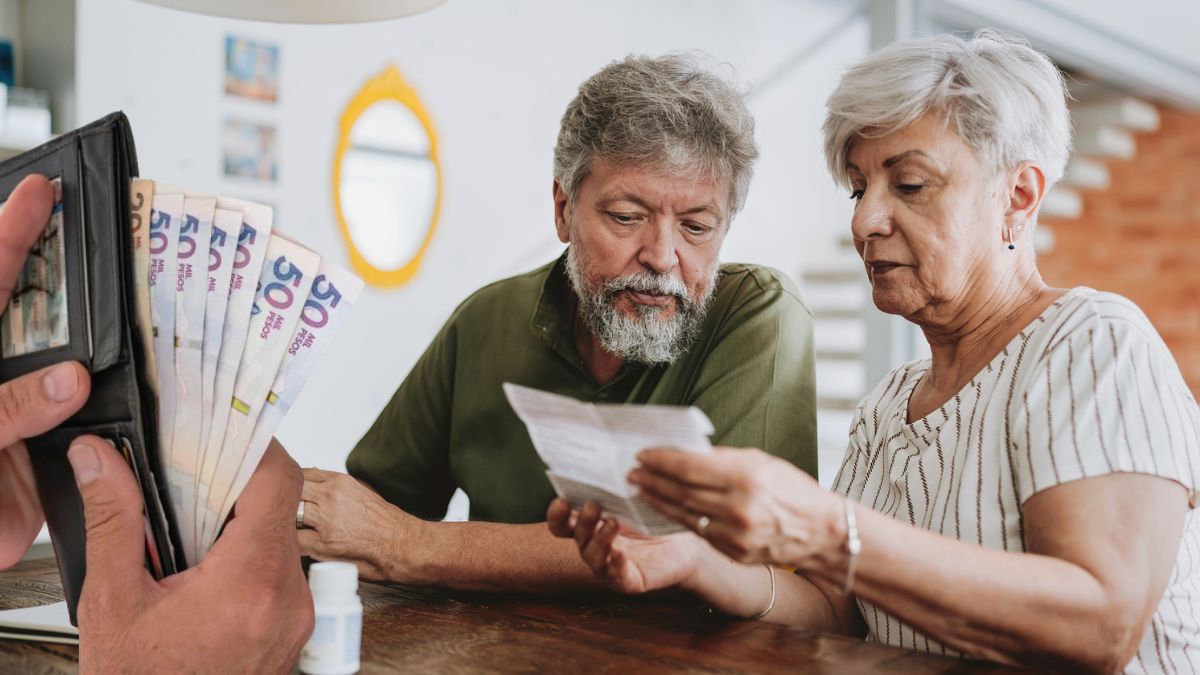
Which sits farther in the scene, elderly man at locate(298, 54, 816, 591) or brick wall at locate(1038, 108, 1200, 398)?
brick wall at locate(1038, 108, 1200, 398)

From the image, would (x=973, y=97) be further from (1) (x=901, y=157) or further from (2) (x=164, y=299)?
(2) (x=164, y=299)

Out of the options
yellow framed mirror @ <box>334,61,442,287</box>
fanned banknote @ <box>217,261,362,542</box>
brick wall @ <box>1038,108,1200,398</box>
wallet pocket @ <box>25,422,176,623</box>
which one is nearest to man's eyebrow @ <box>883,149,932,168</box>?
fanned banknote @ <box>217,261,362,542</box>

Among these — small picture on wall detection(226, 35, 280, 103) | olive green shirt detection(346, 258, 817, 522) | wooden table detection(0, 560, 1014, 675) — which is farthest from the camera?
small picture on wall detection(226, 35, 280, 103)

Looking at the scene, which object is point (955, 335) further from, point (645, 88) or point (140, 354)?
point (140, 354)

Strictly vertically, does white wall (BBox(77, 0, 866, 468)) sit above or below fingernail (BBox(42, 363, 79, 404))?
above

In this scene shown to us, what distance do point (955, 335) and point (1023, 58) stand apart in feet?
1.29

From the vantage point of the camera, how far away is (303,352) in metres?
1.03

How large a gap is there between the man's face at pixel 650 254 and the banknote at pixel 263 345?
0.87 m

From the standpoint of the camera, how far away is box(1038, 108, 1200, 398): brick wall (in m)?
7.41

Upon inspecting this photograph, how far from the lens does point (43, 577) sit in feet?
5.24

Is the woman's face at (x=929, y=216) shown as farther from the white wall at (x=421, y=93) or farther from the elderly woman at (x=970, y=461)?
the white wall at (x=421, y=93)

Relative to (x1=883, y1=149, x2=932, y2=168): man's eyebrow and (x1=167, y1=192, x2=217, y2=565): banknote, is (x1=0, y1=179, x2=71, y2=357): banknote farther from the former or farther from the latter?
(x1=883, y1=149, x2=932, y2=168): man's eyebrow

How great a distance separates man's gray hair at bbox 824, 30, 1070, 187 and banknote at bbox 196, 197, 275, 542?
2.78 ft

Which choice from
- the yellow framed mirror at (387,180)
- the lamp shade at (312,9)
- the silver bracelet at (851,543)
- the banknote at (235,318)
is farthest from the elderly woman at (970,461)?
the yellow framed mirror at (387,180)
